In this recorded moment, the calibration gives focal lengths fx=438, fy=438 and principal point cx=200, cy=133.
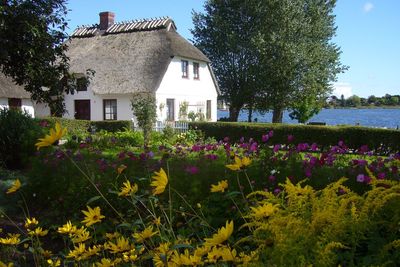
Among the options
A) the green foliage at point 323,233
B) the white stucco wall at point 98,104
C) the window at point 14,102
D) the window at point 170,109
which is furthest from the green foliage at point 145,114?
the green foliage at point 323,233

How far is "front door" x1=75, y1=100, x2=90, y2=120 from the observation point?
2958 centimetres

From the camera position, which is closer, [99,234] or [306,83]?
[99,234]

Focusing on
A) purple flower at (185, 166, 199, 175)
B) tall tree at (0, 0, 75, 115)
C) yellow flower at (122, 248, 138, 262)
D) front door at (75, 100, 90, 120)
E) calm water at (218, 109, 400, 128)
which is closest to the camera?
yellow flower at (122, 248, 138, 262)

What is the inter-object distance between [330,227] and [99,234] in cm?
341

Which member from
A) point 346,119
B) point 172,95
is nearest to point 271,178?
point 172,95

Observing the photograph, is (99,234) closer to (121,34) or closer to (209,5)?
(121,34)

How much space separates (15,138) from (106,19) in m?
26.2

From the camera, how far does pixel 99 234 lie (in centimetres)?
480

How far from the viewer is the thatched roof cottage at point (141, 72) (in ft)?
91.9

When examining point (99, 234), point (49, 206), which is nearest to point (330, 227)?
point (99, 234)

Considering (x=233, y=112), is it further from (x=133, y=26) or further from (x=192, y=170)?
(x=192, y=170)

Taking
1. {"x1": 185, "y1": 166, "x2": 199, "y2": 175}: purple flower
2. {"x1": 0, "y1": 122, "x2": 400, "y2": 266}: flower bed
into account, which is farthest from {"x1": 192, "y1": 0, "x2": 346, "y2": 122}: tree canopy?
{"x1": 185, "y1": 166, "x2": 199, "y2": 175}: purple flower

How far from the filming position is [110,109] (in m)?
29.0

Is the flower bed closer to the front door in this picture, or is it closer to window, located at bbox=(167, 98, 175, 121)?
window, located at bbox=(167, 98, 175, 121)
